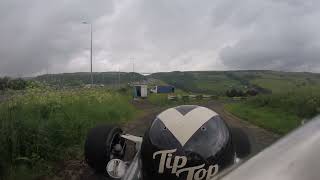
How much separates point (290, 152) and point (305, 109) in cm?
2600

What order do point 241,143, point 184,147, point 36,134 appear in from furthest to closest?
point 36,134
point 241,143
point 184,147

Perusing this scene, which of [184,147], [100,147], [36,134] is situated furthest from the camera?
[36,134]

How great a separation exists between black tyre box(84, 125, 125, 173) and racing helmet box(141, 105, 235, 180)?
214cm

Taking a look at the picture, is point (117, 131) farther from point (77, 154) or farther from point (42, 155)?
point (77, 154)

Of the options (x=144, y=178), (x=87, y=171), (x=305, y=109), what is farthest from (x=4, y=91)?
(x=305, y=109)

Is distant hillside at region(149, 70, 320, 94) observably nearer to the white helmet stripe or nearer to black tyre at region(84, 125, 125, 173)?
black tyre at region(84, 125, 125, 173)

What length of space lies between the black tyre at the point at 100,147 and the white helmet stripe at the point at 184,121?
2.19 m

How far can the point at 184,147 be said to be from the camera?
15.7 ft

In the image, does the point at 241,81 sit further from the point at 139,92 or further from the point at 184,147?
the point at 184,147

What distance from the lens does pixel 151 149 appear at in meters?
4.95

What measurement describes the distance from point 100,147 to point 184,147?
2659mm

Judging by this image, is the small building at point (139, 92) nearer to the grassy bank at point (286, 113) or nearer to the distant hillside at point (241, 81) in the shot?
the grassy bank at point (286, 113)

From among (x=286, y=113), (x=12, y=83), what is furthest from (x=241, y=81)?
(x=12, y=83)

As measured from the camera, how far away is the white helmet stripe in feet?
15.9
